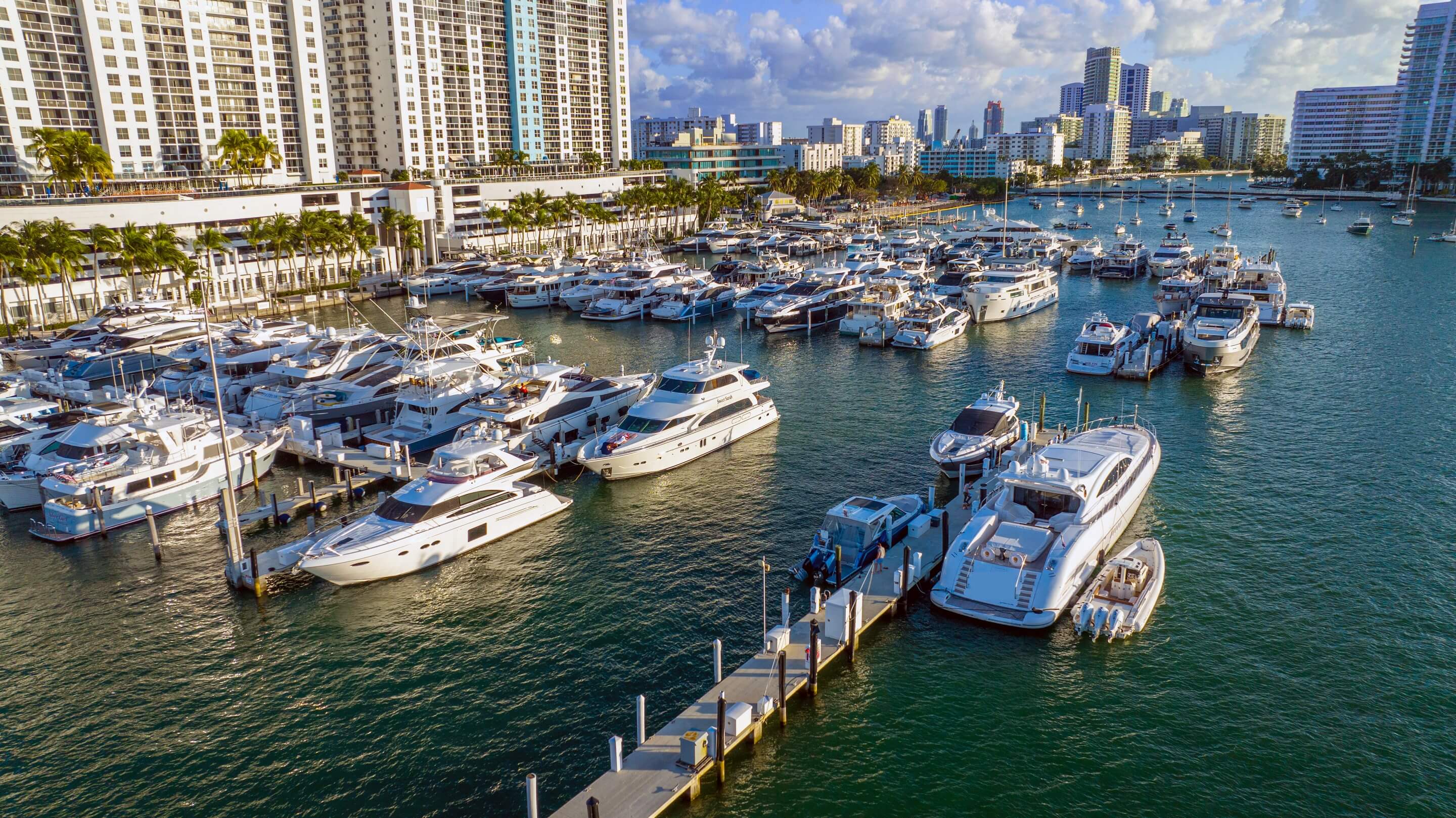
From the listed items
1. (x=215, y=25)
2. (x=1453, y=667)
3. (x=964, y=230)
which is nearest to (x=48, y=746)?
(x=1453, y=667)

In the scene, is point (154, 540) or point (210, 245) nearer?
point (154, 540)

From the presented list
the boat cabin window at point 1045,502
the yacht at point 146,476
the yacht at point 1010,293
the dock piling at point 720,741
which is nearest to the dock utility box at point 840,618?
the dock piling at point 720,741

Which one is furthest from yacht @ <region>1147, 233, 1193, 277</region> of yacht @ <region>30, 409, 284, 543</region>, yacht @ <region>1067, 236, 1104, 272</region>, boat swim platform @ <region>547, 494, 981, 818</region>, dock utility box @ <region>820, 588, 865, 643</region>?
yacht @ <region>30, 409, 284, 543</region>

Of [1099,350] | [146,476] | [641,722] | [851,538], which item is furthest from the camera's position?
[1099,350]

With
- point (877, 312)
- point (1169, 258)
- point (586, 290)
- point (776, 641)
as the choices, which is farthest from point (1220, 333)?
point (586, 290)

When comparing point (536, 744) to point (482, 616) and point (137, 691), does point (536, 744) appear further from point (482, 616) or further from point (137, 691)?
point (137, 691)

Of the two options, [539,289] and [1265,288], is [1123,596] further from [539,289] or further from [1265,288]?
[539,289]
